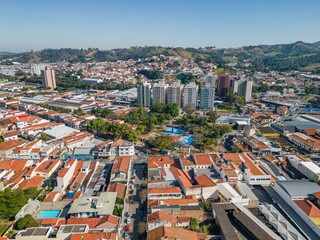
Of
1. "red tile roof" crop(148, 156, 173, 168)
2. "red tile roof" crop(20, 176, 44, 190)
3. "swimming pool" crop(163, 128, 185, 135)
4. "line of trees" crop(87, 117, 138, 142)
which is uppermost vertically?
"line of trees" crop(87, 117, 138, 142)

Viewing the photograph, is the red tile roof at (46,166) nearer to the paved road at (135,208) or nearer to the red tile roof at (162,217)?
the paved road at (135,208)

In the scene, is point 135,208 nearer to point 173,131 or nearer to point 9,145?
point 173,131

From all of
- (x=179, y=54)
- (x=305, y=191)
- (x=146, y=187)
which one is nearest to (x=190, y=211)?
(x=146, y=187)

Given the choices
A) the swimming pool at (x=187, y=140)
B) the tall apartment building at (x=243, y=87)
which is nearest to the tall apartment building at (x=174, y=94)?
the swimming pool at (x=187, y=140)

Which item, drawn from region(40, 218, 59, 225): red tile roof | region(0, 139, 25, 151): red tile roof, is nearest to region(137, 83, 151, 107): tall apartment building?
region(0, 139, 25, 151): red tile roof

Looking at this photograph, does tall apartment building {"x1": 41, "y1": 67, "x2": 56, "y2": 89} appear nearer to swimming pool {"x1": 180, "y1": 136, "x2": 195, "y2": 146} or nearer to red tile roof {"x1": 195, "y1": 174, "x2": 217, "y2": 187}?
swimming pool {"x1": 180, "y1": 136, "x2": 195, "y2": 146}
